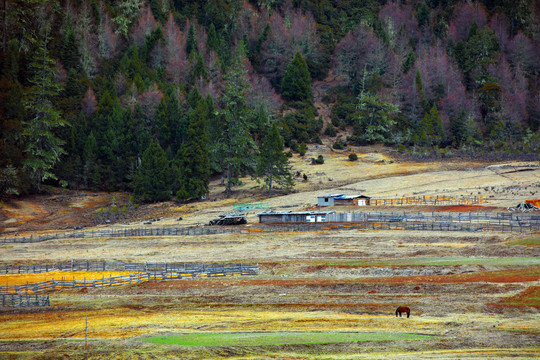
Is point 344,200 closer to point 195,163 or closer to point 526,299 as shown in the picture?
point 195,163

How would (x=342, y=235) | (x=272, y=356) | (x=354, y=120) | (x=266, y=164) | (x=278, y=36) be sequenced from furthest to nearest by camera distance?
(x=278, y=36)
(x=354, y=120)
(x=266, y=164)
(x=342, y=235)
(x=272, y=356)

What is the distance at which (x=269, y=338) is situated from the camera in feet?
117

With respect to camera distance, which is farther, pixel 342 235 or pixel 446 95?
pixel 446 95

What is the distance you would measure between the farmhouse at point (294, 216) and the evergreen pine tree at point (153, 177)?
24.1m

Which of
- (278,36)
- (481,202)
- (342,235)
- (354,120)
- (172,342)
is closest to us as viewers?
(172,342)

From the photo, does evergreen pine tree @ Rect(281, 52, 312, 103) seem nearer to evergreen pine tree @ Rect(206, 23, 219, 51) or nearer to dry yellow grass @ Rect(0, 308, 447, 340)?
evergreen pine tree @ Rect(206, 23, 219, 51)

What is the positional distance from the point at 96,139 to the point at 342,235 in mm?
55715

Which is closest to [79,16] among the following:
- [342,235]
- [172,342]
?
[342,235]

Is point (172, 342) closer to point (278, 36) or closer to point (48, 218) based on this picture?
point (48, 218)

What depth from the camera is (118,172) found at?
359 feet

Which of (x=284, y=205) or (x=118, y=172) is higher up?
(x=118, y=172)

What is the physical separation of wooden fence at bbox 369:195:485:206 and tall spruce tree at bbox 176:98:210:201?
26737 mm

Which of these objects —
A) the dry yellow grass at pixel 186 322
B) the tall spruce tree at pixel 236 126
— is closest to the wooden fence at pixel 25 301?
the dry yellow grass at pixel 186 322

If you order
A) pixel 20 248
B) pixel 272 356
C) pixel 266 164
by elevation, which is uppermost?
pixel 266 164
